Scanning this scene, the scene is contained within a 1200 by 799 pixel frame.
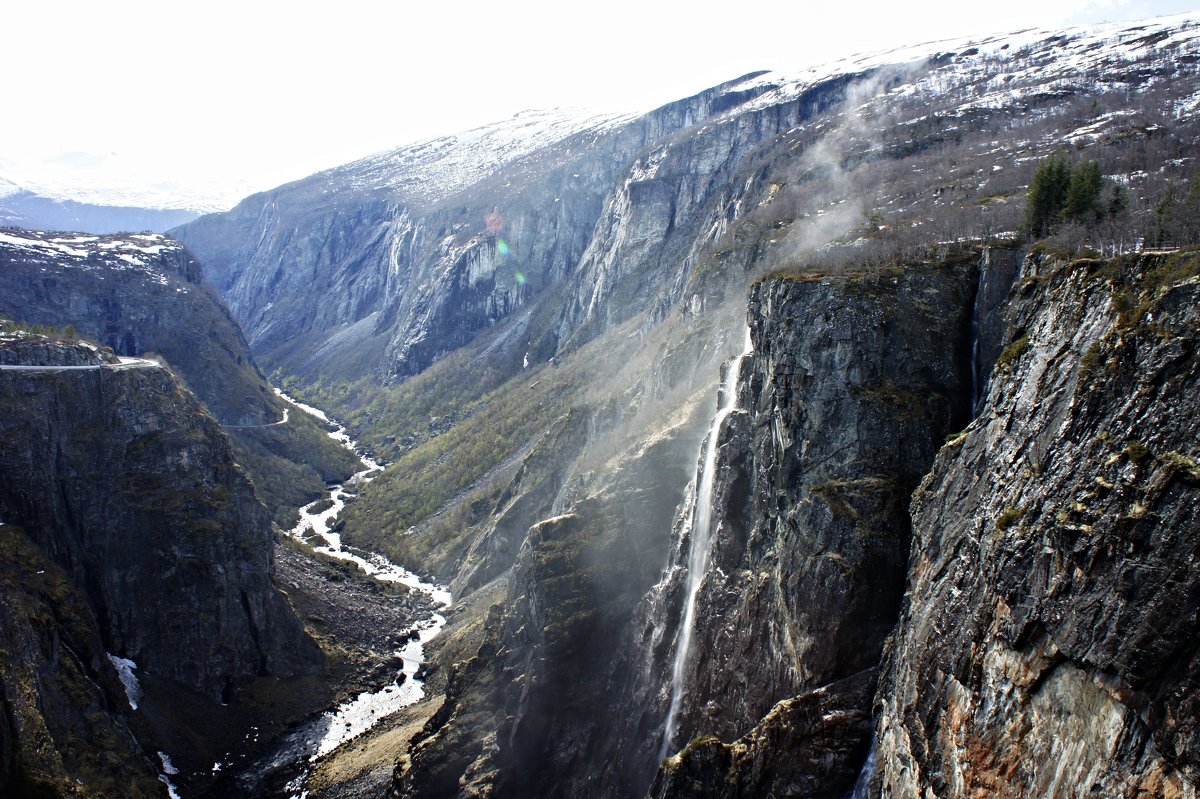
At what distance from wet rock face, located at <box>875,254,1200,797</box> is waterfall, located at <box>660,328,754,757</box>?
18644 mm

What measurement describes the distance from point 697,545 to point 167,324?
14510 cm

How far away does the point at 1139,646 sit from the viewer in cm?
2003

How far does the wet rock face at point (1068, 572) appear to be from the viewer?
64.9ft

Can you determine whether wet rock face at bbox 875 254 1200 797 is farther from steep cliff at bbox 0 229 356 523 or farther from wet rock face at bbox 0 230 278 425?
wet rock face at bbox 0 230 278 425

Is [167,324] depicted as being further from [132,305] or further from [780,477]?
[780,477]

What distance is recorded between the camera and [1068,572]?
23109 millimetres

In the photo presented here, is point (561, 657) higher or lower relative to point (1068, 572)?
lower

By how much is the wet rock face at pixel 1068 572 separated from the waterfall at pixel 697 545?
1864 cm

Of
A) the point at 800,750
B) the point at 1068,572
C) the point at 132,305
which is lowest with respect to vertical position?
the point at 800,750

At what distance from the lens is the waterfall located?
4853 cm

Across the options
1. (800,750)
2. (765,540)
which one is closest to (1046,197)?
(765,540)

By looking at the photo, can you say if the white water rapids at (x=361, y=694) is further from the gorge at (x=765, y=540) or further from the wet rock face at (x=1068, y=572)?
the wet rock face at (x=1068, y=572)

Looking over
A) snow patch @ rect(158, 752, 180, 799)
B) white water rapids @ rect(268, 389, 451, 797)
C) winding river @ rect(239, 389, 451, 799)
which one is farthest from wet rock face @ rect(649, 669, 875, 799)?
snow patch @ rect(158, 752, 180, 799)

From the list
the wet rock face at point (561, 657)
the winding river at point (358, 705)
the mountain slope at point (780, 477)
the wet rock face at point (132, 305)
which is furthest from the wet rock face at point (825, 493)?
the wet rock face at point (132, 305)
